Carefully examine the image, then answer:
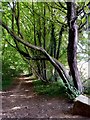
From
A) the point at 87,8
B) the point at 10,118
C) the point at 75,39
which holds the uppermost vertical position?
the point at 87,8

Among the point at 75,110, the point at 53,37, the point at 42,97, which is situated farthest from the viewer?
the point at 53,37

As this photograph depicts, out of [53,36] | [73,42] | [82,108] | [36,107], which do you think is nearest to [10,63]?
[53,36]

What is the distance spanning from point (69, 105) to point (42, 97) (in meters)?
0.70

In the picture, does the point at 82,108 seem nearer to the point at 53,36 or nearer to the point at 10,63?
the point at 53,36

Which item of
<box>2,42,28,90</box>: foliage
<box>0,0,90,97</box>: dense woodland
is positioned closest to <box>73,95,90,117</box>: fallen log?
<box>0,0,90,97</box>: dense woodland

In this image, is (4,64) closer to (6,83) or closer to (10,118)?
(6,83)

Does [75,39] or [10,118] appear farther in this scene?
[75,39]

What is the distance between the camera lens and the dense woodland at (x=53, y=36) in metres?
3.17

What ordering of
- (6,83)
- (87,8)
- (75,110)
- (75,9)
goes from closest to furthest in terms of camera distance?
1. (75,110)
2. (87,8)
3. (75,9)
4. (6,83)

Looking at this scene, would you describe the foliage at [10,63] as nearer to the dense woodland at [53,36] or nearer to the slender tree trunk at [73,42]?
the dense woodland at [53,36]

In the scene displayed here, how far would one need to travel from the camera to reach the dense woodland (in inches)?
125

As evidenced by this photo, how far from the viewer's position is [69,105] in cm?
283

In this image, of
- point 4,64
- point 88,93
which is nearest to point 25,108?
point 88,93

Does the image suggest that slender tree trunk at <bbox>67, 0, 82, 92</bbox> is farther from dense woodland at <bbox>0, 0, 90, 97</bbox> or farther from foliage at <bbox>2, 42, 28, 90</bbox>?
foliage at <bbox>2, 42, 28, 90</bbox>
